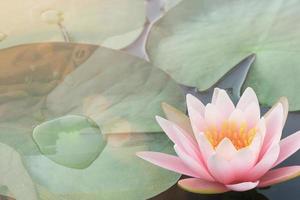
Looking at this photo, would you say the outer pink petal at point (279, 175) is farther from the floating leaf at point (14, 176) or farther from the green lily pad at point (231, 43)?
the floating leaf at point (14, 176)

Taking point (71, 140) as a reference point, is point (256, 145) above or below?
above

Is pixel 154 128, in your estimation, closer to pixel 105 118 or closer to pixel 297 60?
pixel 105 118

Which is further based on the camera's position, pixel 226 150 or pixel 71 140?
pixel 71 140

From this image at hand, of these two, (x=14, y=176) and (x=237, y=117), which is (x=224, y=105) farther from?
(x=14, y=176)

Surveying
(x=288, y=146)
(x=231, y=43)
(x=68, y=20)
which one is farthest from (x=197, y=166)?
(x=68, y=20)

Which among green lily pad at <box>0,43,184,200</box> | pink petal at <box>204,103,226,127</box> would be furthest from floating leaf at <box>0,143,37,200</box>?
pink petal at <box>204,103,226,127</box>

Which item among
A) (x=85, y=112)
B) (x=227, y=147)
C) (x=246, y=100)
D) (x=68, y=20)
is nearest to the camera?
(x=227, y=147)

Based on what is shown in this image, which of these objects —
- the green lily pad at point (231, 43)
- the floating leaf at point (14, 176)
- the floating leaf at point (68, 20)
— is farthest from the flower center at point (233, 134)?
the floating leaf at point (68, 20)

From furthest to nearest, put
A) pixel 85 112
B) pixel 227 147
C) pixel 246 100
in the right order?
pixel 85 112 → pixel 246 100 → pixel 227 147
